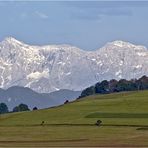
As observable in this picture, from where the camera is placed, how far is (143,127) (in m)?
165

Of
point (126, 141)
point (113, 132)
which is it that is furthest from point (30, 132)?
point (126, 141)

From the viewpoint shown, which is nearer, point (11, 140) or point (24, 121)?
point (11, 140)

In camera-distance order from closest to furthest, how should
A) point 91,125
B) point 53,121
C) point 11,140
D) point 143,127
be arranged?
point 11,140
point 143,127
point 91,125
point 53,121

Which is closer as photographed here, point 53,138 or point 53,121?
point 53,138

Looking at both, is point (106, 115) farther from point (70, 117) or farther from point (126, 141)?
point (126, 141)

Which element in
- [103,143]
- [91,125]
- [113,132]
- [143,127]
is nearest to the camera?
[103,143]

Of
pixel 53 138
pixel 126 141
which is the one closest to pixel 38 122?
pixel 53 138

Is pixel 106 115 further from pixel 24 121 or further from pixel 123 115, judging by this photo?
pixel 24 121

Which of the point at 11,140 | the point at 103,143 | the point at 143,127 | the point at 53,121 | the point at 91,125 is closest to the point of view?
the point at 103,143

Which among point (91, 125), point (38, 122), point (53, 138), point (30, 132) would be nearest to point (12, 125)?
point (38, 122)

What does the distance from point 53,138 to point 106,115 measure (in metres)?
59.4

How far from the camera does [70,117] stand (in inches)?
7731

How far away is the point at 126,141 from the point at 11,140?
20.1 meters

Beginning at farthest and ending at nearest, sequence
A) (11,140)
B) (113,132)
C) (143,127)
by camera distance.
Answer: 1. (143,127)
2. (113,132)
3. (11,140)
